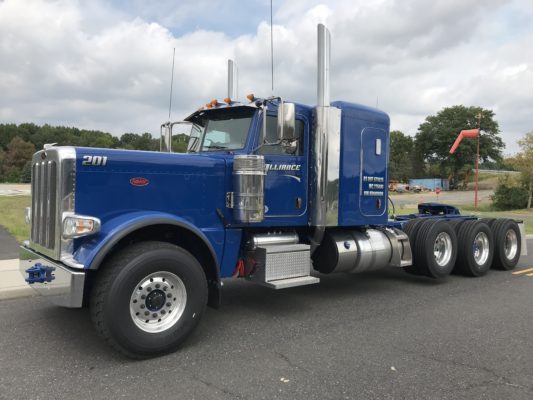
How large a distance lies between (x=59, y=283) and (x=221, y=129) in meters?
2.76

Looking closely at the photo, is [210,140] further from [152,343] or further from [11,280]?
[11,280]

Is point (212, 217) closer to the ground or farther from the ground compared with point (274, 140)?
closer to the ground

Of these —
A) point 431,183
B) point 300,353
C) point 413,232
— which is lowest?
point 300,353

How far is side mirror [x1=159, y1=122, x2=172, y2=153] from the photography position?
681 centimetres

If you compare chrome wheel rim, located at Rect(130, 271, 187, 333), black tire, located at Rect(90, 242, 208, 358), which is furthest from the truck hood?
chrome wheel rim, located at Rect(130, 271, 187, 333)

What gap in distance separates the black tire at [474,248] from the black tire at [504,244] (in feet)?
0.75

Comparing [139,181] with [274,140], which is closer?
[139,181]

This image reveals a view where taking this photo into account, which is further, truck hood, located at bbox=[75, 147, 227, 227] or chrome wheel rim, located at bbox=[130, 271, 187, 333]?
truck hood, located at bbox=[75, 147, 227, 227]

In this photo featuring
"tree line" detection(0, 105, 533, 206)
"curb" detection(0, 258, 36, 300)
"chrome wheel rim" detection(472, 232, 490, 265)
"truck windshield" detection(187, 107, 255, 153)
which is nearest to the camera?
Answer: "truck windshield" detection(187, 107, 255, 153)

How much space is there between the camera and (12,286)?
21.7 feet

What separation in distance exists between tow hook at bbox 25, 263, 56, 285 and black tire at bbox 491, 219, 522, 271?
26.5ft

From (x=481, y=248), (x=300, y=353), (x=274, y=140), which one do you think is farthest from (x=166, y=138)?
(x=481, y=248)

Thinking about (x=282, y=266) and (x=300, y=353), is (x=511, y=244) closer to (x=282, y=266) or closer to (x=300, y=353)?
(x=282, y=266)

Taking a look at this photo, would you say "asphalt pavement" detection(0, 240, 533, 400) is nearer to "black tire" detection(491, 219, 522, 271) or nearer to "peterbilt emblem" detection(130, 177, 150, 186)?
"peterbilt emblem" detection(130, 177, 150, 186)
